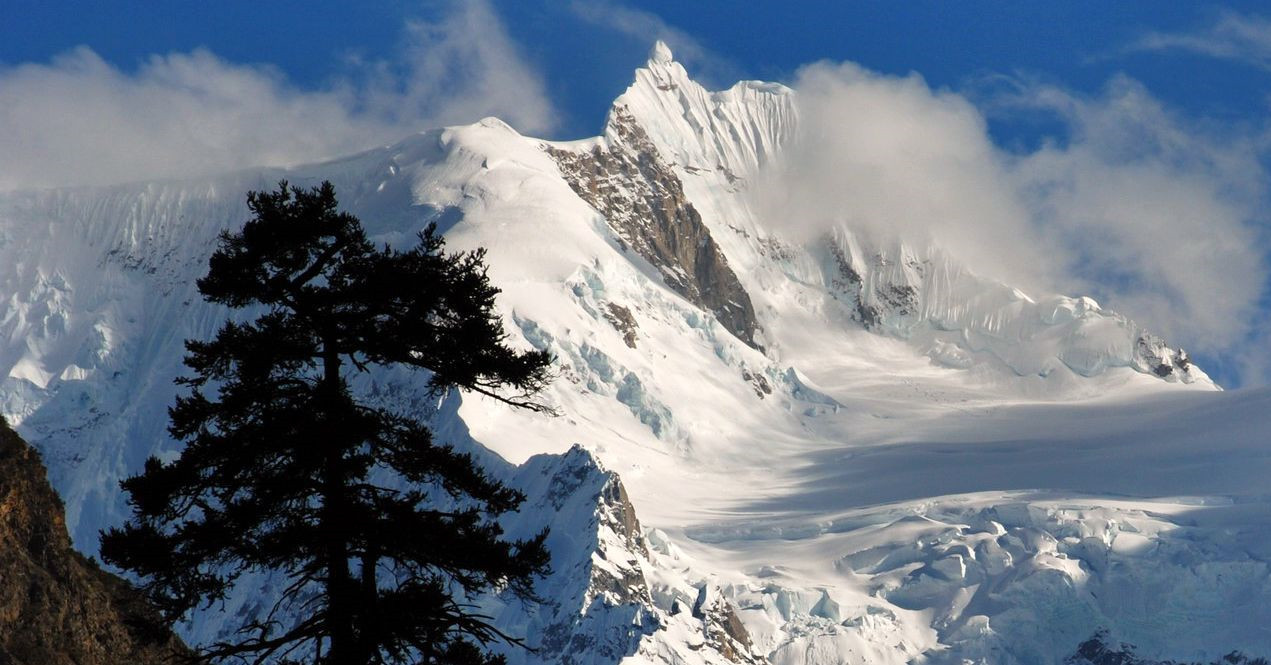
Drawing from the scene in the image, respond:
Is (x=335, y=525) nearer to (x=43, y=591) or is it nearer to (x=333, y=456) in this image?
(x=333, y=456)

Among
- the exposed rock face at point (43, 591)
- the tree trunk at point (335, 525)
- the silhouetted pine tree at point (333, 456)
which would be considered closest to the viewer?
the tree trunk at point (335, 525)

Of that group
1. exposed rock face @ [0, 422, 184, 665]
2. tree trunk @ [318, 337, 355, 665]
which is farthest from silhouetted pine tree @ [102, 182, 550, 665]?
exposed rock face @ [0, 422, 184, 665]

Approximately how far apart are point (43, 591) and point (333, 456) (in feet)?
46.7

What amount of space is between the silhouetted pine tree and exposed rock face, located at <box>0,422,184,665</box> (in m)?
11.1

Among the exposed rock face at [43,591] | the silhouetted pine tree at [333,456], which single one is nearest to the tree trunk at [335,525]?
the silhouetted pine tree at [333,456]

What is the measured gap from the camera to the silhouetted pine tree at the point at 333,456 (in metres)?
23.0

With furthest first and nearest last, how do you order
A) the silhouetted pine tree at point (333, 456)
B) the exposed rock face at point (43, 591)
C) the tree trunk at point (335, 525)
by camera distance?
1. the exposed rock face at point (43, 591)
2. the silhouetted pine tree at point (333, 456)
3. the tree trunk at point (335, 525)

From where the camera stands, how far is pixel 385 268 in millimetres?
23531

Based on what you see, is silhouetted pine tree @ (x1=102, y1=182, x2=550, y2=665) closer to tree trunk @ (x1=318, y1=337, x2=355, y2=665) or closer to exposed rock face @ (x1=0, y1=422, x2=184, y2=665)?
tree trunk @ (x1=318, y1=337, x2=355, y2=665)

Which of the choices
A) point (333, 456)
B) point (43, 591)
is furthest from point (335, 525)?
point (43, 591)

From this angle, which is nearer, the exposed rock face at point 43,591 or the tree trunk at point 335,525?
the tree trunk at point 335,525

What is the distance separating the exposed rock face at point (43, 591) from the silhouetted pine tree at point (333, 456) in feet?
36.3

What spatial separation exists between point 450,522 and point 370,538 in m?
0.93

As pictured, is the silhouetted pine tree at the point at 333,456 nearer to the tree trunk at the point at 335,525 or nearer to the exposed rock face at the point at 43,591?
the tree trunk at the point at 335,525
